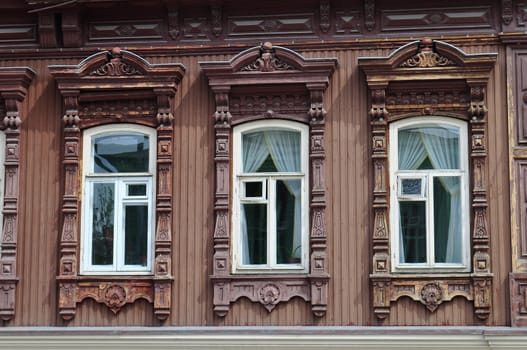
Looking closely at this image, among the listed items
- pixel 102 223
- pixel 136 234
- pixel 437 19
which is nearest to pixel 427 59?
pixel 437 19

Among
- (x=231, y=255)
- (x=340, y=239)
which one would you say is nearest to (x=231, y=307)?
(x=231, y=255)

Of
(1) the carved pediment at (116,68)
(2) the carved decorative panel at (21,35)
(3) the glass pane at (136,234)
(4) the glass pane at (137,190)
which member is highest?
(2) the carved decorative panel at (21,35)

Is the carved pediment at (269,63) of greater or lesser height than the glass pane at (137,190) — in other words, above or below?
above

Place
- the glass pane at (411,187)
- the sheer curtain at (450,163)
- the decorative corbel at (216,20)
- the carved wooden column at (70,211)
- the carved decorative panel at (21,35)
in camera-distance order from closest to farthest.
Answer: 1. the sheer curtain at (450,163)
2. the glass pane at (411,187)
3. the carved wooden column at (70,211)
4. the decorative corbel at (216,20)
5. the carved decorative panel at (21,35)

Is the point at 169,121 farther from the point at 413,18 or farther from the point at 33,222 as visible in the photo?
the point at 413,18

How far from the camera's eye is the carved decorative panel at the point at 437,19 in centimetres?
1066

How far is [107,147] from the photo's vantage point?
11.1 m

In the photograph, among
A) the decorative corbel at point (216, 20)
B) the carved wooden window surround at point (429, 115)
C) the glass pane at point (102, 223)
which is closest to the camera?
the carved wooden window surround at point (429, 115)

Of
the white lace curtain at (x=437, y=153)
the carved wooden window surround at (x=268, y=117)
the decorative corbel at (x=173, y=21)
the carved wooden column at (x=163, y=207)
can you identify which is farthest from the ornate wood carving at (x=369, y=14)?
the carved wooden column at (x=163, y=207)

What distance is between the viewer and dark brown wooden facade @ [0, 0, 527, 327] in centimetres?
1034

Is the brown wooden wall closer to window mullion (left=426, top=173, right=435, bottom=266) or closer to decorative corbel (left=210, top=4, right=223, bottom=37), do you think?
decorative corbel (left=210, top=4, right=223, bottom=37)

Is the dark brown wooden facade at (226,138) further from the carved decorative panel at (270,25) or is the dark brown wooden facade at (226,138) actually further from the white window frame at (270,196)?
the white window frame at (270,196)

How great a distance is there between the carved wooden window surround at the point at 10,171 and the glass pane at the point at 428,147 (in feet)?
14.5

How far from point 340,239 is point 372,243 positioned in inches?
14.1
